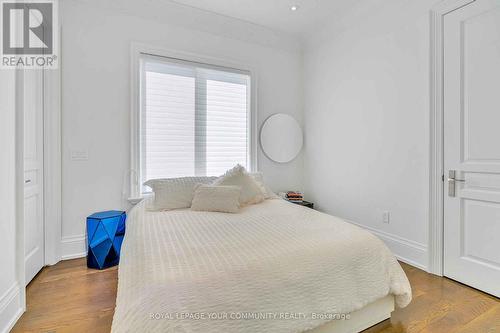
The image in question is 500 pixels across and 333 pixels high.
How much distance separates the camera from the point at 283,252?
1351 mm

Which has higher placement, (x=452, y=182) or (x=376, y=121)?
(x=376, y=121)

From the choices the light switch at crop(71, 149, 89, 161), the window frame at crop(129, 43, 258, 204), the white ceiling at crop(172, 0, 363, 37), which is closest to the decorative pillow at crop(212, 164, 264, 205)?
the window frame at crop(129, 43, 258, 204)

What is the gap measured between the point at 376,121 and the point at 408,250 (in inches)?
54.0

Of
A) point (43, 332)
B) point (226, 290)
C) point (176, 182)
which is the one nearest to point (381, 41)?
point (176, 182)

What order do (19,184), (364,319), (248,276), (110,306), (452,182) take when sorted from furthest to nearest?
(452,182) → (110,306) → (19,184) → (364,319) → (248,276)

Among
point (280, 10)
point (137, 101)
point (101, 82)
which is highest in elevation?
point (280, 10)

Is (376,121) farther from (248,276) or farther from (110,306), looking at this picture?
(110,306)

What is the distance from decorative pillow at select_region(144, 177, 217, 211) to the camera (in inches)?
94.2

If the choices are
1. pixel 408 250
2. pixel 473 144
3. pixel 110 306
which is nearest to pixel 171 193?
pixel 110 306

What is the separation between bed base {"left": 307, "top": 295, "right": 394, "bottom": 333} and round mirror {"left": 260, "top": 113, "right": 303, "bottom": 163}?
2317 mm

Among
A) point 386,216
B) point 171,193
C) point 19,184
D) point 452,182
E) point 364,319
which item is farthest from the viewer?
point 386,216

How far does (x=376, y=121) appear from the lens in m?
2.77

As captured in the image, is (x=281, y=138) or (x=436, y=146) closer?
(x=436, y=146)

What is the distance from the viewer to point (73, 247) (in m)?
2.58
